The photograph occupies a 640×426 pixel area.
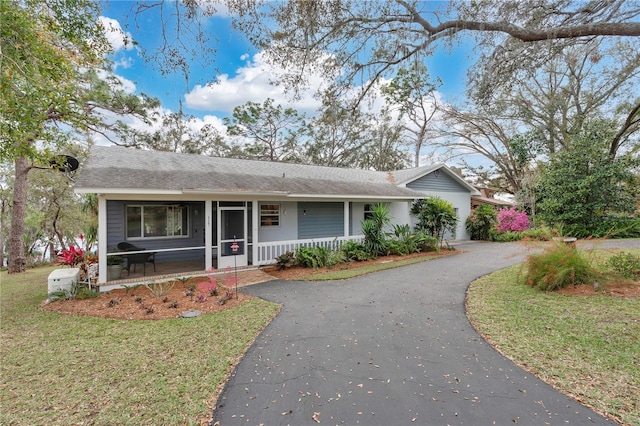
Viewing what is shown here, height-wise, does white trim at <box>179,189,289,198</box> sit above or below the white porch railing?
above

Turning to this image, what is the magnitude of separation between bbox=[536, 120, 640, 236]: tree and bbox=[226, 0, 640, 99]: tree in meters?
13.5

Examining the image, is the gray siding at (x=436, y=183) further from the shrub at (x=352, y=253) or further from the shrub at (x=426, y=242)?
the shrub at (x=352, y=253)

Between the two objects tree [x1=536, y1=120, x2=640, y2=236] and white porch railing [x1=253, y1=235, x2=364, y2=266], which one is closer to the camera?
white porch railing [x1=253, y1=235, x2=364, y2=266]

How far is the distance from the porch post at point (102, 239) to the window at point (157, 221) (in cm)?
307

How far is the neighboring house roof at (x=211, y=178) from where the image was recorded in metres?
7.93

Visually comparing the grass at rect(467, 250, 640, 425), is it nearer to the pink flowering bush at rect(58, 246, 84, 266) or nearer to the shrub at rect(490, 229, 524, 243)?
the pink flowering bush at rect(58, 246, 84, 266)

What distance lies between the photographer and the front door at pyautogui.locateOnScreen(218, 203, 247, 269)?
9828mm

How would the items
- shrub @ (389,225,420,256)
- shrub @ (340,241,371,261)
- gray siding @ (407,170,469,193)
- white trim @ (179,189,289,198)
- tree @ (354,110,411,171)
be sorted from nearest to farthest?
white trim @ (179,189,289,198) → shrub @ (340,241,371,261) → shrub @ (389,225,420,256) → gray siding @ (407,170,469,193) → tree @ (354,110,411,171)

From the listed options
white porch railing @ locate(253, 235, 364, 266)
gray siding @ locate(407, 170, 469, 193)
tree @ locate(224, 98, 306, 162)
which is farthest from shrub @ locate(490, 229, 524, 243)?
tree @ locate(224, 98, 306, 162)

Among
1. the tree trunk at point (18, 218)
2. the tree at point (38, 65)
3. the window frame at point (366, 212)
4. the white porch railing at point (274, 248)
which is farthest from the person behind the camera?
the window frame at point (366, 212)

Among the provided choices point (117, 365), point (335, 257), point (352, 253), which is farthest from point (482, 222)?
point (117, 365)

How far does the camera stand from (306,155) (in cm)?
2806

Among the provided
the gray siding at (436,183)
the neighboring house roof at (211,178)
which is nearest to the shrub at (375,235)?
the neighboring house roof at (211,178)

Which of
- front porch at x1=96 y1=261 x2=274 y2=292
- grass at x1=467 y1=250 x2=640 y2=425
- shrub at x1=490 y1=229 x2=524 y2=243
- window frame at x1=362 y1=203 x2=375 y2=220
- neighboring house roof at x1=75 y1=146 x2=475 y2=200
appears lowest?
grass at x1=467 y1=250 x2=640 y2=425
